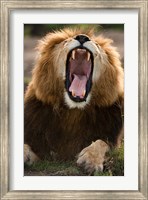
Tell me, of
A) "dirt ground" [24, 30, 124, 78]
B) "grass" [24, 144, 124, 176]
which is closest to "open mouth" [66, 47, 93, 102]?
"grass" [24, 144, 124, 176]

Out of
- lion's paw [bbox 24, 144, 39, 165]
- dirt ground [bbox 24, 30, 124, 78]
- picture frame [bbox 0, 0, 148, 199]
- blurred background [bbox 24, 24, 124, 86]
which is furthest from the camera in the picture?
dirt ground [bbox 24, 30, 124, 78]

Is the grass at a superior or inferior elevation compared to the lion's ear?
inferior

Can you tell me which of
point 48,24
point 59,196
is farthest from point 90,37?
point 59,196

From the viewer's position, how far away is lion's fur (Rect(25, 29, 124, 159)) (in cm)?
636

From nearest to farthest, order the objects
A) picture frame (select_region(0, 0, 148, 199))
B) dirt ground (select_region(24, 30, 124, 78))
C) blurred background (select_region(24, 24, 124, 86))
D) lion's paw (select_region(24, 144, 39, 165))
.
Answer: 1. picture frame (select_region(0, 0, 148, 199))
2. lion's paw (select_region(24, 144, 39, 165))
3. blurred background (select_region(24, 24, 124, 86))
4. dirt ground (select_region(24, 30, 124, 78))

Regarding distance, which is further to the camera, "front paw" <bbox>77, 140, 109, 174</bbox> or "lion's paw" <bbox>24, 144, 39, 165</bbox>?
"lion's paw" <bbox>24, 144, 39, 165</bbox>

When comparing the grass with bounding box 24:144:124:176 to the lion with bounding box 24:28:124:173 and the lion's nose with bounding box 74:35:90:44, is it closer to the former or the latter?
the lion with bounding box 24:28:124:173

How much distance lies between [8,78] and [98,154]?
781mm

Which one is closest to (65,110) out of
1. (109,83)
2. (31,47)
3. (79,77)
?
(79,77)

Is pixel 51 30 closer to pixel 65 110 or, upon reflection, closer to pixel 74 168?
pixel 65 110

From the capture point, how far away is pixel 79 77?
6340mm

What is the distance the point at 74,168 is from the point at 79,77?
2.05 ft

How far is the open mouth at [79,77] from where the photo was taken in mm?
6309

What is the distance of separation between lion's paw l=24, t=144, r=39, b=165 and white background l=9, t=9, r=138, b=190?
0.41 feet
